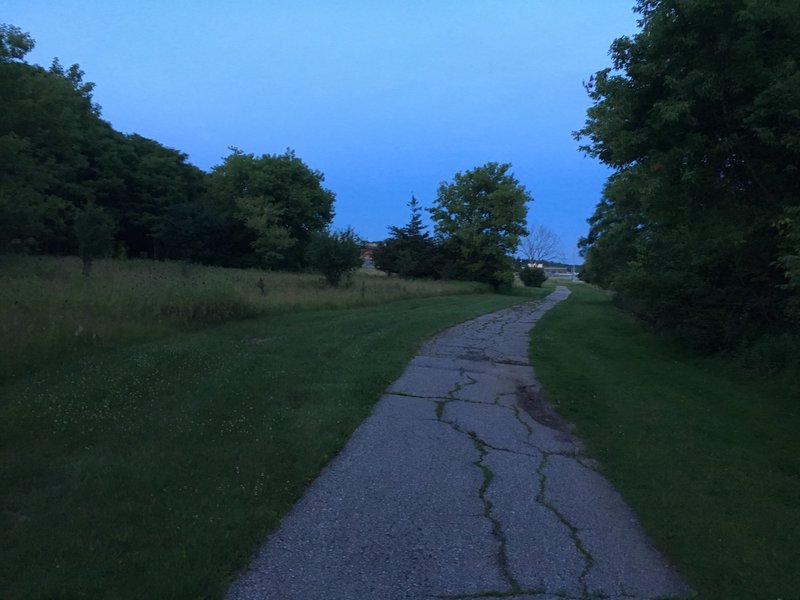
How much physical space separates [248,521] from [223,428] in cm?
240

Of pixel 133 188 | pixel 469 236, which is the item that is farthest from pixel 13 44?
pixel 469 236

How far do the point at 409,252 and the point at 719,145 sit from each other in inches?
1673

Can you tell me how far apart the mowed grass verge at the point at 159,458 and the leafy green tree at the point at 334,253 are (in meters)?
18.0

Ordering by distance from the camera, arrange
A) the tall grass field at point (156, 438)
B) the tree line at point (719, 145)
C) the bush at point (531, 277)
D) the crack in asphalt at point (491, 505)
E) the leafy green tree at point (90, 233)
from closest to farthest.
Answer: the crack in asphalt at point (491, 505)
the tall grass field at point (156, 438)
the tree line at point (719, 145)
the leafy green tree at point (90, 233)
the bush at point (531, 277)

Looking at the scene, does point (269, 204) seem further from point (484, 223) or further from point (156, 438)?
point (156, 438)

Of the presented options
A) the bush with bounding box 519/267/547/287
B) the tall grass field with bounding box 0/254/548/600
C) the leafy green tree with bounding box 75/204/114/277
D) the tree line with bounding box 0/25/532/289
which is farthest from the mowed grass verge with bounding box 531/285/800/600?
the bush with bounding box 519/267/547/287

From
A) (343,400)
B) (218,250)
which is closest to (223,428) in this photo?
(343,400)


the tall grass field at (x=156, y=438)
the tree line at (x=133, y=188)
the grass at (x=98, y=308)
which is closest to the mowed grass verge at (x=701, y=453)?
the tall grass field at (x=156, y=438)

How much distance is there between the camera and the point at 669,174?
11.1m

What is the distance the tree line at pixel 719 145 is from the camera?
9344 millimetres

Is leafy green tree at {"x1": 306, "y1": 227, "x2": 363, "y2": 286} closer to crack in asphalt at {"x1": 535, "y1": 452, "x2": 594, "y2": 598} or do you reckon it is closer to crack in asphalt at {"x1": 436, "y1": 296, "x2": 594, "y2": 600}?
crack in asphalt at {"x1": 436, "y1": 296, "x2": 594, "y2": 600}

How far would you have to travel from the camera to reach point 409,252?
172ft

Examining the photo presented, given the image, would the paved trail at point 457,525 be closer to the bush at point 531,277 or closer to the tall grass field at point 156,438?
the tall grass field at point 156,438

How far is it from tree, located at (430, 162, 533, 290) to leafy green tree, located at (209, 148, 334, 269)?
1215 centimetres
